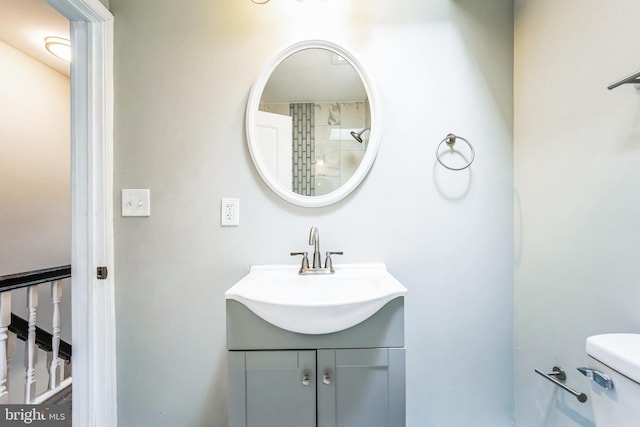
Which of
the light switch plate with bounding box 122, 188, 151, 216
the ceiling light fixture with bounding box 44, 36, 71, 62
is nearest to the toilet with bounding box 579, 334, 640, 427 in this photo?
the light switch plate with bounding box 122, 188, 151, 216

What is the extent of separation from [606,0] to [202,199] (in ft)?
5.10

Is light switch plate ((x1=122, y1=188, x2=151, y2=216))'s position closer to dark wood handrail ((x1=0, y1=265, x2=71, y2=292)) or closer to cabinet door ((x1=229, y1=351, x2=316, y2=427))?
cabinet door ((x1=229, y1=351, x2=316, y2=427))

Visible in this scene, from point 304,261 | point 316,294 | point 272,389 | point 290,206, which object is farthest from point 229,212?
point 272,389

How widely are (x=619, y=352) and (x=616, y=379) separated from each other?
0.07 metres

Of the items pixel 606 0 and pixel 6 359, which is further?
pixel 6 359

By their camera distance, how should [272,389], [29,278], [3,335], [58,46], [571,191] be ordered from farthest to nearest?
1. [58,46]
2. [29,278]
3. [3,335]
4. [571,191]
5. [272,389]

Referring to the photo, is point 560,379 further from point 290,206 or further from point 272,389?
point 290,206

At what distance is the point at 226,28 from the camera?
43.8 inches

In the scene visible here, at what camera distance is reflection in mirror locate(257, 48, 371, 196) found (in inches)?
44.2

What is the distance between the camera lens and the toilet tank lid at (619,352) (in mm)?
562

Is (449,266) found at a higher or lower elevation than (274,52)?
lower

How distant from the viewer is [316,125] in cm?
113

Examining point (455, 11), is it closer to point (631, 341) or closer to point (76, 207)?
point (631, 341)

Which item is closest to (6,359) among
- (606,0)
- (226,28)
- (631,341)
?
(226,28)
